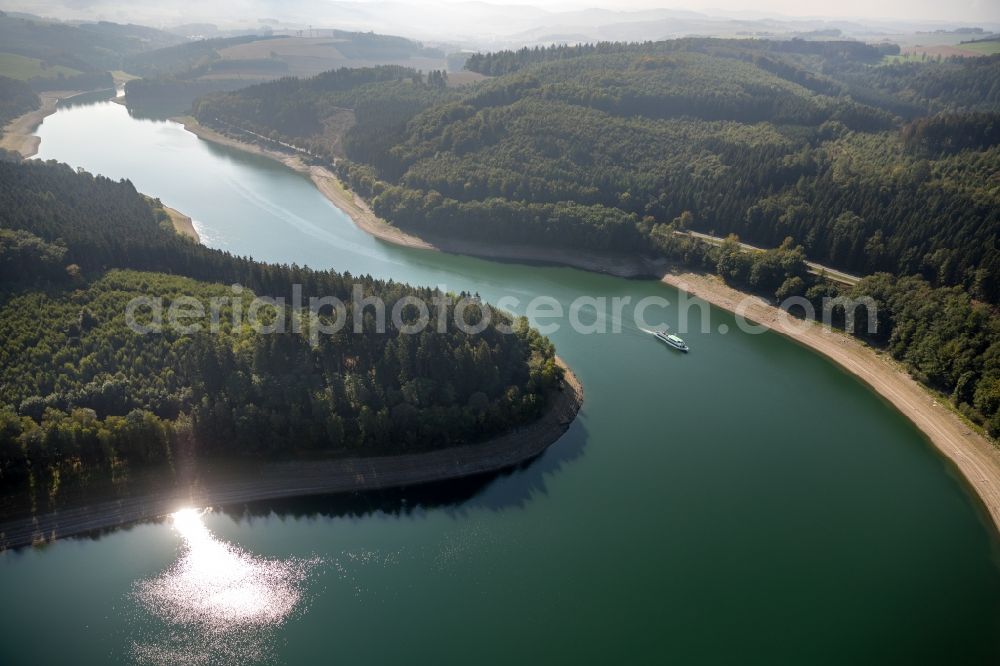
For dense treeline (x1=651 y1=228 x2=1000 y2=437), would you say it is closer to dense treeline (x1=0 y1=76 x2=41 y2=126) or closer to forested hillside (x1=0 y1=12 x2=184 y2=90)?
dense treeline (x1=0 y1=76 x2=41 y2=126)

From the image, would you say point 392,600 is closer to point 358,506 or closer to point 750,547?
point 358,506

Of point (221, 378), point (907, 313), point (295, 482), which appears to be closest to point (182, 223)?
point (221, 378)

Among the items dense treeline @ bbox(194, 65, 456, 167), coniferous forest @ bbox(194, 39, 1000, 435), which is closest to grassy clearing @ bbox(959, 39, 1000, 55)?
coniferous forest @ bbox(194, 39, 1000, 435)

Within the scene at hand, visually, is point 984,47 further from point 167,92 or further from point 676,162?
point 167,92

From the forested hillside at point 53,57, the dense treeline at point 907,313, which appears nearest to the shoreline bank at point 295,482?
the dense treeline at point 907,313

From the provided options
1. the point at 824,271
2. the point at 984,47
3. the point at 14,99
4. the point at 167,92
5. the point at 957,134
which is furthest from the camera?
the point at 984,47

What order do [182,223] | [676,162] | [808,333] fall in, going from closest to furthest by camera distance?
[808,333]
[182,223]
[676,162]
